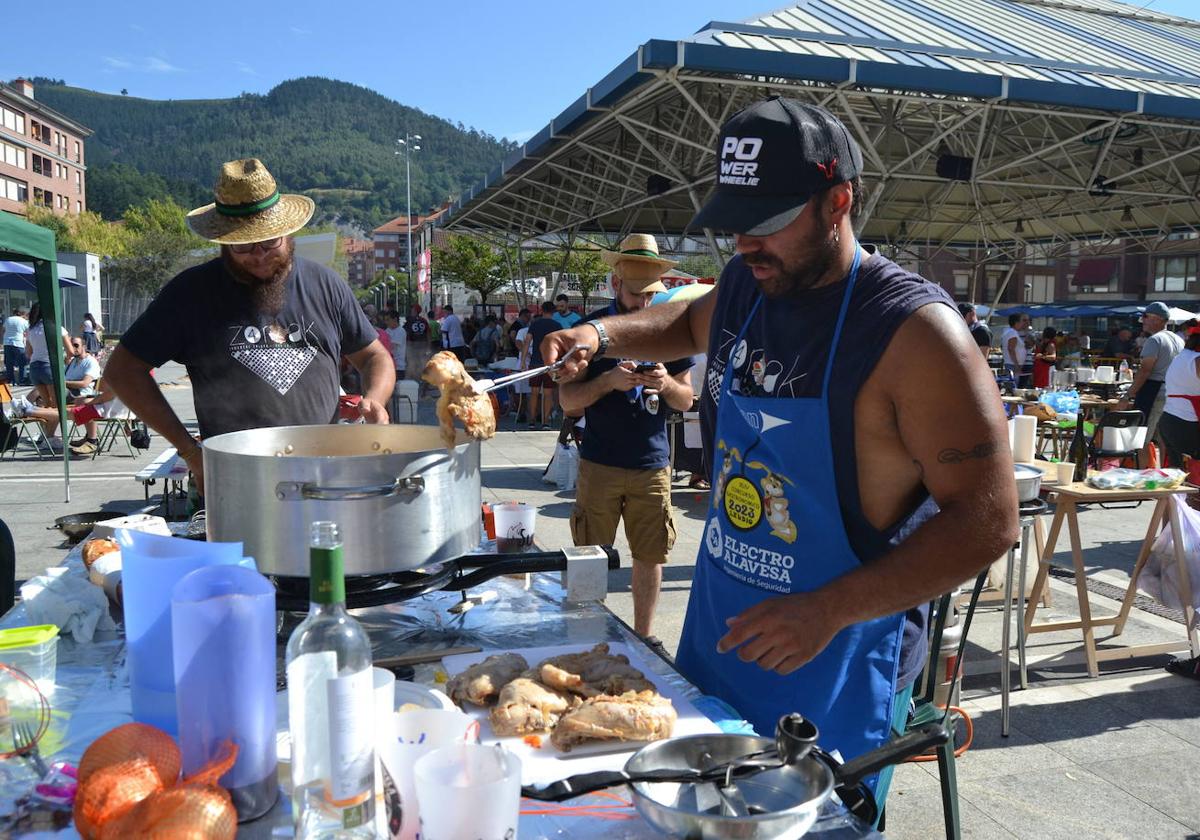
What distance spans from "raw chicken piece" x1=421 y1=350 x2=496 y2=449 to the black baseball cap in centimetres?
65

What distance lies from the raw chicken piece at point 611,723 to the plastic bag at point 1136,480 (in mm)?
4197

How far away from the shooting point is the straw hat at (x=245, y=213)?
9.41 feet

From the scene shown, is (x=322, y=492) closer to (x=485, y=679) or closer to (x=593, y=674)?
(x=485, y=679)

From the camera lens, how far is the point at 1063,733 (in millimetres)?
3824

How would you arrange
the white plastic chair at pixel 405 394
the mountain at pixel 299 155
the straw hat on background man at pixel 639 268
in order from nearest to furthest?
1. the straw hat on background man at pixel 639 268
2. the white plastic chair at pixel 405 394
3. the mountain at pixel 299 155

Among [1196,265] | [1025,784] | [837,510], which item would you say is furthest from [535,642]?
[1196,265]

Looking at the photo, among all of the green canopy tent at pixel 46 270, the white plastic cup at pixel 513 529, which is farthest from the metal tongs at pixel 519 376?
the green canopy tent at pixel 46 270

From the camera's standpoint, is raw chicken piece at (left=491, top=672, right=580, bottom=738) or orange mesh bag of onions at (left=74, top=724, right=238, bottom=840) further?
raw chicken piece at (left=491, top=672, right=580, bottom=738)

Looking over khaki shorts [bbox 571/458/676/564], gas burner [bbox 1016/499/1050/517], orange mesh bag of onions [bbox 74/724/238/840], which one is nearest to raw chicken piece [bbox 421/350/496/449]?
orange mesh bag of onions [bbox 74/724/238/840]

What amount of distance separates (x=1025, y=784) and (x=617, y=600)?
104 inches

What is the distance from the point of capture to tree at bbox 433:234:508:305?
4672 centimetres

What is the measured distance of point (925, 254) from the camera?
79.8ft

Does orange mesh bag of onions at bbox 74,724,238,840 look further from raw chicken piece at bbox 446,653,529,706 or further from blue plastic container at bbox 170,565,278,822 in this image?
raw chicken piece at bbox 446,653,529,706

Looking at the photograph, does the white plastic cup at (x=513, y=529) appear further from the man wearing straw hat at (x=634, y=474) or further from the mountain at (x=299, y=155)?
the mountain at (x=299, y=155)
